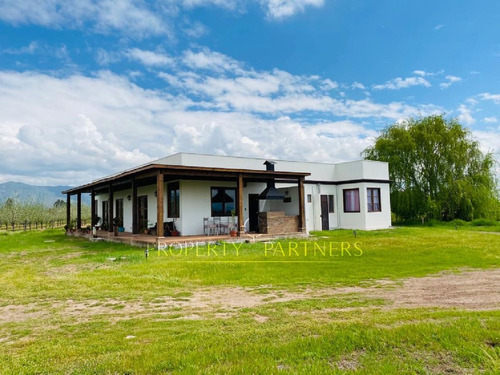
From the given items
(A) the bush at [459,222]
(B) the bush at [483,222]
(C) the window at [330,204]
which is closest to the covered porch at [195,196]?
(C) the window at [330,204]

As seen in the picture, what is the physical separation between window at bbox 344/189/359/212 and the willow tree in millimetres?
6009

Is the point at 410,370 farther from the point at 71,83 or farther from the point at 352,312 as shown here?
the point at 71,83

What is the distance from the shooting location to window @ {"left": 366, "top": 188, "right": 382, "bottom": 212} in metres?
20.3

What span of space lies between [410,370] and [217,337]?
1841 mm

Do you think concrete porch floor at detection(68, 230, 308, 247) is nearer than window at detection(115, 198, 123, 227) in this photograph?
Yes

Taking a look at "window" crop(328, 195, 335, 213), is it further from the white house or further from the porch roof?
the porch roof

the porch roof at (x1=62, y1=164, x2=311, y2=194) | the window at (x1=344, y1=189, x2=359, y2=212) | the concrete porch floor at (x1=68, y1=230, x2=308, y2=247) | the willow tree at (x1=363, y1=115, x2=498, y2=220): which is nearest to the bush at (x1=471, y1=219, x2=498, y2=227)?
the willow tree at (x1=363, y1=115, x2=498, y2=220)

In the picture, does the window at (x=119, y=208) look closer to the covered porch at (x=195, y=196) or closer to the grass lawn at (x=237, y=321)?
the covered porch at (x=195, y=196)

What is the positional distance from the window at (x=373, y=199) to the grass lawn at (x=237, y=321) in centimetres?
1112

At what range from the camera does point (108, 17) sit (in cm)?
1252

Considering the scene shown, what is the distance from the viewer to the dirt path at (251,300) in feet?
16.2

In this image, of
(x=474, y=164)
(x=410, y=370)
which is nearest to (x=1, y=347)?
(x=410, y=370)

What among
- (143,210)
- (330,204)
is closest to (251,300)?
(143,210)

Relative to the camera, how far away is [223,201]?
16.6 meters
